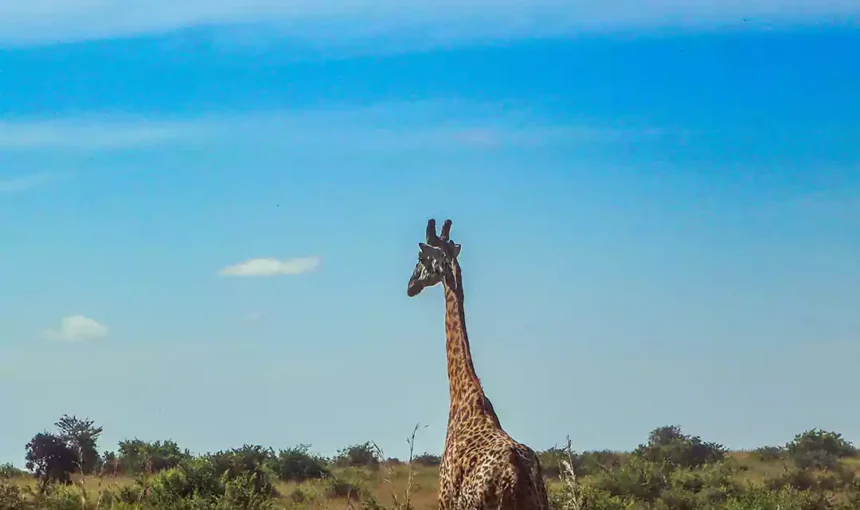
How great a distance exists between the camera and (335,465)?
103 ft

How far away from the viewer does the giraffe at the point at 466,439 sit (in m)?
8.43

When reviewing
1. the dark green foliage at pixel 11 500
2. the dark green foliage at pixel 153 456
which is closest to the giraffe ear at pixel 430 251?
the dark green foliage at pixel 11 500

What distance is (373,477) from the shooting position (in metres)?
28.7

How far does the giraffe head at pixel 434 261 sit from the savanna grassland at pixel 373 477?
5924 mm

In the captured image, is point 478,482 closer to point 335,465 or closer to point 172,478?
point 172,478

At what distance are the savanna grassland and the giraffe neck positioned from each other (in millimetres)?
6363

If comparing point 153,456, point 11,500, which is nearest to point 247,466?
point 153,456

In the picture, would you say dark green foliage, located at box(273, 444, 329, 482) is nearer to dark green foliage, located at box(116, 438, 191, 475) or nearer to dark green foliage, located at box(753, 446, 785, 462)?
dark green foliage, located at box(116, 438, 191, 475)

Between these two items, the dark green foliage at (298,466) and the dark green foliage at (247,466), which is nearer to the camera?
the dark green foliage at (247,466)

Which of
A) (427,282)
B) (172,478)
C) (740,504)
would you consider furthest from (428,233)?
(740,504)

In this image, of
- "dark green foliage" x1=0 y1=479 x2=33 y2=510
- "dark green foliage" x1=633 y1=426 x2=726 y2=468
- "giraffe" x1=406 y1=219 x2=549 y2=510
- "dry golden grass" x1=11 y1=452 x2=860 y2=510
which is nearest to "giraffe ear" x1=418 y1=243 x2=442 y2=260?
"giraffe" x1=406 y1=219 x2=549 y2=510

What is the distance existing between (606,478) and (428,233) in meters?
16.4

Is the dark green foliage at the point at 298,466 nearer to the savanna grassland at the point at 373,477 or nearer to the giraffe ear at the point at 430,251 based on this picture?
the savanna grassland at the point at 373,477

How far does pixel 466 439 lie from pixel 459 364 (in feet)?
3.93
